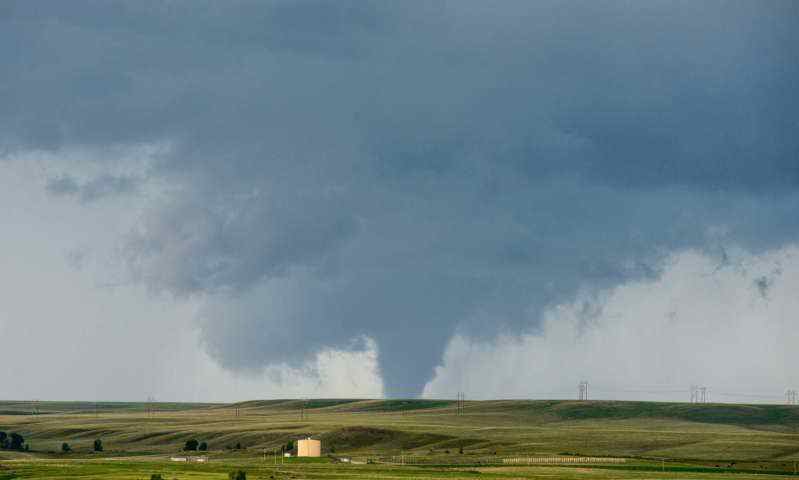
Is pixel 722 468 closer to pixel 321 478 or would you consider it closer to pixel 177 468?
pixel 321 478

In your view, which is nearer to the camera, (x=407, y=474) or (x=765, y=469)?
(x=407, y=474)

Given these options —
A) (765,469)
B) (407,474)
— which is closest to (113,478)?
(407,474)

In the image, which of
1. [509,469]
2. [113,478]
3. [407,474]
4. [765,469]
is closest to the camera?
[113,478]

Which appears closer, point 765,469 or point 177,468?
point 177,468

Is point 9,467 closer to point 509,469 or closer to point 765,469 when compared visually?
point 509,469

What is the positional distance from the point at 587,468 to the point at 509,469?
12838 millimetres

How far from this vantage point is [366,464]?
653ft

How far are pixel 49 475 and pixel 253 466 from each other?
1346 inches

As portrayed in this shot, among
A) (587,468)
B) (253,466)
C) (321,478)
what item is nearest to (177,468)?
(253,466)

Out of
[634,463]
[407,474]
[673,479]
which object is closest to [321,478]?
[407,474]

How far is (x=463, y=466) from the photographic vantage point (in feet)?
626

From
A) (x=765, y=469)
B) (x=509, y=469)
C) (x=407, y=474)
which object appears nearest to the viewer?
(x=407, y=474)

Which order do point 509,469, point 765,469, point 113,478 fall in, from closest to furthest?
point 113,478 → point 509,469 → point 765,469

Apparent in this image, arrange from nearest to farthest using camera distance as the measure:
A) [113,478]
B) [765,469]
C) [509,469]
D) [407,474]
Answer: [113,478] < [407,474] < [509,469] < [765,469]
